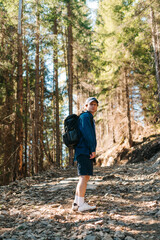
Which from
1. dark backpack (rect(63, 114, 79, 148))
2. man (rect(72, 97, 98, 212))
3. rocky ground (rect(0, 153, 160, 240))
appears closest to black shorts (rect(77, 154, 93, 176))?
man (rect(72, 97, 98, 212))

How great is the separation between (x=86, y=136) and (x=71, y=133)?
306mm

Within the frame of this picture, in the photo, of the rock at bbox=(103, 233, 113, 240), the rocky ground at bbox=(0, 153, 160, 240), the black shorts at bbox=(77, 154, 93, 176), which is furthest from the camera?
the black shorts at bbox=(77, 154, 93, 176)

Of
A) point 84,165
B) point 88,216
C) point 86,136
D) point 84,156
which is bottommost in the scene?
point 88,216

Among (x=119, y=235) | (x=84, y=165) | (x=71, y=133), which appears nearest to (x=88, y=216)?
(x=84, y=165)

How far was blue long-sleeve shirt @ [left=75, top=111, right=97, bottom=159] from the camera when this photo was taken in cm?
416

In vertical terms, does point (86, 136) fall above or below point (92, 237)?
above

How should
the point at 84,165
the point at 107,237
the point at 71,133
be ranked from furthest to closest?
the point at 71,133 → the point at 84,165 → the point at 107,237

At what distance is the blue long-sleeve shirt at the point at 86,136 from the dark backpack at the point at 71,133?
9cm

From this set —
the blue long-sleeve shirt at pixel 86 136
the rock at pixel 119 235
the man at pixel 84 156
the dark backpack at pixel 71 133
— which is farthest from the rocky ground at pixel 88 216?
the dark backpack at pixel 71 133

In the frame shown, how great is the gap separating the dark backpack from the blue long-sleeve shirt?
0.09 metres

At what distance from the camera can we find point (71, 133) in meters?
4.23

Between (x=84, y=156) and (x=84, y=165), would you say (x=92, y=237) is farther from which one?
(x=84, y=156)

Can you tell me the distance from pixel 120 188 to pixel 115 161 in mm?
13455

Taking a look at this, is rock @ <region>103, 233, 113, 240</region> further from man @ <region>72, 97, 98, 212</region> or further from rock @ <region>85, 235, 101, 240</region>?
man @ <region>72, 97, 98, 212</region>
